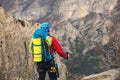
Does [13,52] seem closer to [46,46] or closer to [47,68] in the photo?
[47,68]

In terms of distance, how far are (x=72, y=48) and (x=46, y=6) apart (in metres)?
8.71

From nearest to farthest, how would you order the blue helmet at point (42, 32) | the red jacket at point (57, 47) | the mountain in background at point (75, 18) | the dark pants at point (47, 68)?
the red jacket at point (57, 47) → the blue helmet at point (42, 32) → the dark pants at point (47, 68) → the mountain in background at point (75, 18)

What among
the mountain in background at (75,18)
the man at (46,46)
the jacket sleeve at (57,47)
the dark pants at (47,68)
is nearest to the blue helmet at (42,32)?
the man at (46,46)

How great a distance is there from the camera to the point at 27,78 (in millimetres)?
17328

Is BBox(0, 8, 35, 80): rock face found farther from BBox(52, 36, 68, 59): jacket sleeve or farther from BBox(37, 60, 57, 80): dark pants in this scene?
BBox(52, 36, 68, 59): jacket sleeve

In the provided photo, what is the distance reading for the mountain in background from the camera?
173 feet

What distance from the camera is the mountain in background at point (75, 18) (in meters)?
52.9

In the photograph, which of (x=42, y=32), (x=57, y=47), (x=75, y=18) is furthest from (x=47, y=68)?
(x=75, y=18)

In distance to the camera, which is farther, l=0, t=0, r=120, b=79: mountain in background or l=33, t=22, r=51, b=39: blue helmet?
l=0, t=0, r=120, b=79: mountain in background

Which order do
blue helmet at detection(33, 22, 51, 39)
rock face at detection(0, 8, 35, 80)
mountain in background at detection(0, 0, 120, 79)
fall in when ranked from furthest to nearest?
mountain in background at detection(0, 0, 120, 79), rock face at detection(0, 8, 35, 80), blue helmet at detection(33, 22, 51, 39)

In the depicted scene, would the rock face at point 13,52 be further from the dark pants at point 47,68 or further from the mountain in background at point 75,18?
the mountain in background at point 75,18

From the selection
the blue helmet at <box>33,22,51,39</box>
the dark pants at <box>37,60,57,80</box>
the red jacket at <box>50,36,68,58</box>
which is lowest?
the dark pants at <box>37,60,57,80</box>

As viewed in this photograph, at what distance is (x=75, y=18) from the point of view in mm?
59250

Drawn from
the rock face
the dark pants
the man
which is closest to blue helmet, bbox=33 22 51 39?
the man
